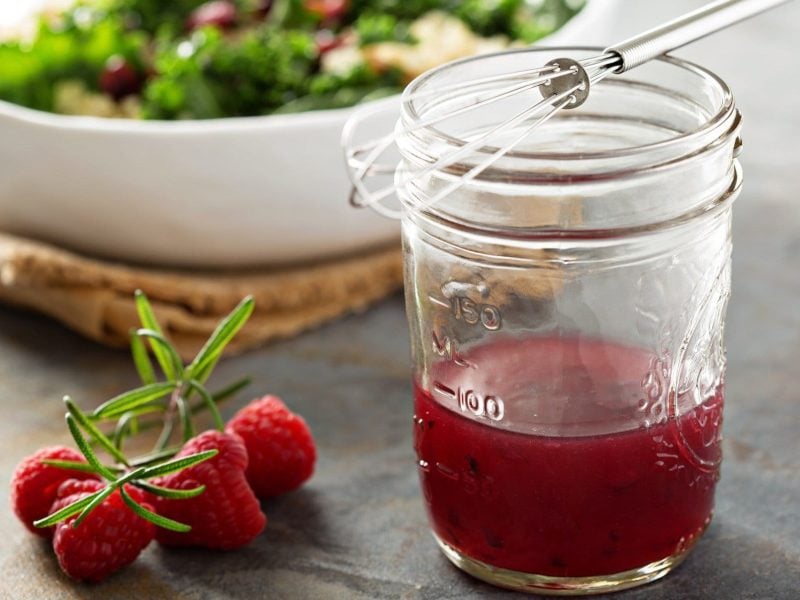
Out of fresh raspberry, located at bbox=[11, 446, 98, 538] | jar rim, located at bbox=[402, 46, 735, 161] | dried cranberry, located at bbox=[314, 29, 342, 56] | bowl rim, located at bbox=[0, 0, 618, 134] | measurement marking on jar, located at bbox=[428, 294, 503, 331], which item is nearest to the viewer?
jar rim, located at bbox=[402, 46, 735, 161]

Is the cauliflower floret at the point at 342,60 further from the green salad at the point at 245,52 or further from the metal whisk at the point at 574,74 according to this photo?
the metal whisk at the point at 574,74

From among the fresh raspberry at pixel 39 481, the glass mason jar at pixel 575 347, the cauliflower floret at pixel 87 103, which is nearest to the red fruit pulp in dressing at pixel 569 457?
the glass mason jar at pixel 575 347

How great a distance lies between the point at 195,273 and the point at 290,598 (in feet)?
1.96

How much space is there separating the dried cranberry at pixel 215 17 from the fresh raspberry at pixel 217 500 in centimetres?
91

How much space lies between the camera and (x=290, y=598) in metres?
0.97

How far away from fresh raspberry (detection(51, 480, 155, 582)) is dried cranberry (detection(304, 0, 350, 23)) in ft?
3.16

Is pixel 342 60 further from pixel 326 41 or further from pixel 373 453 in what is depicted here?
pixel 373 453

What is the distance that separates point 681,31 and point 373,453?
511 millimetres

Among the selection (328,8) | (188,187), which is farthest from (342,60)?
(188,187)

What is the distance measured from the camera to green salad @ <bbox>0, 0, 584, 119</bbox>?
1552 millimetres

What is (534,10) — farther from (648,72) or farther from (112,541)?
(112,541)

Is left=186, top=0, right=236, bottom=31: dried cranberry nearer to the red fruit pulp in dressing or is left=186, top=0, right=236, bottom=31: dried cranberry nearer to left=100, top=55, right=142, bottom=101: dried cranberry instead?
left=100, top=55, right=142, bottom=101: dried cranberry

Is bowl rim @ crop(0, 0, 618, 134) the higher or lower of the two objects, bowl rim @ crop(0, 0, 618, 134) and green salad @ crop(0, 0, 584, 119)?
the higher

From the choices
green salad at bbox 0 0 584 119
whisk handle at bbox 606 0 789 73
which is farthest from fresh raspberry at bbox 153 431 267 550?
green salad at bbox 0 0 584 119
